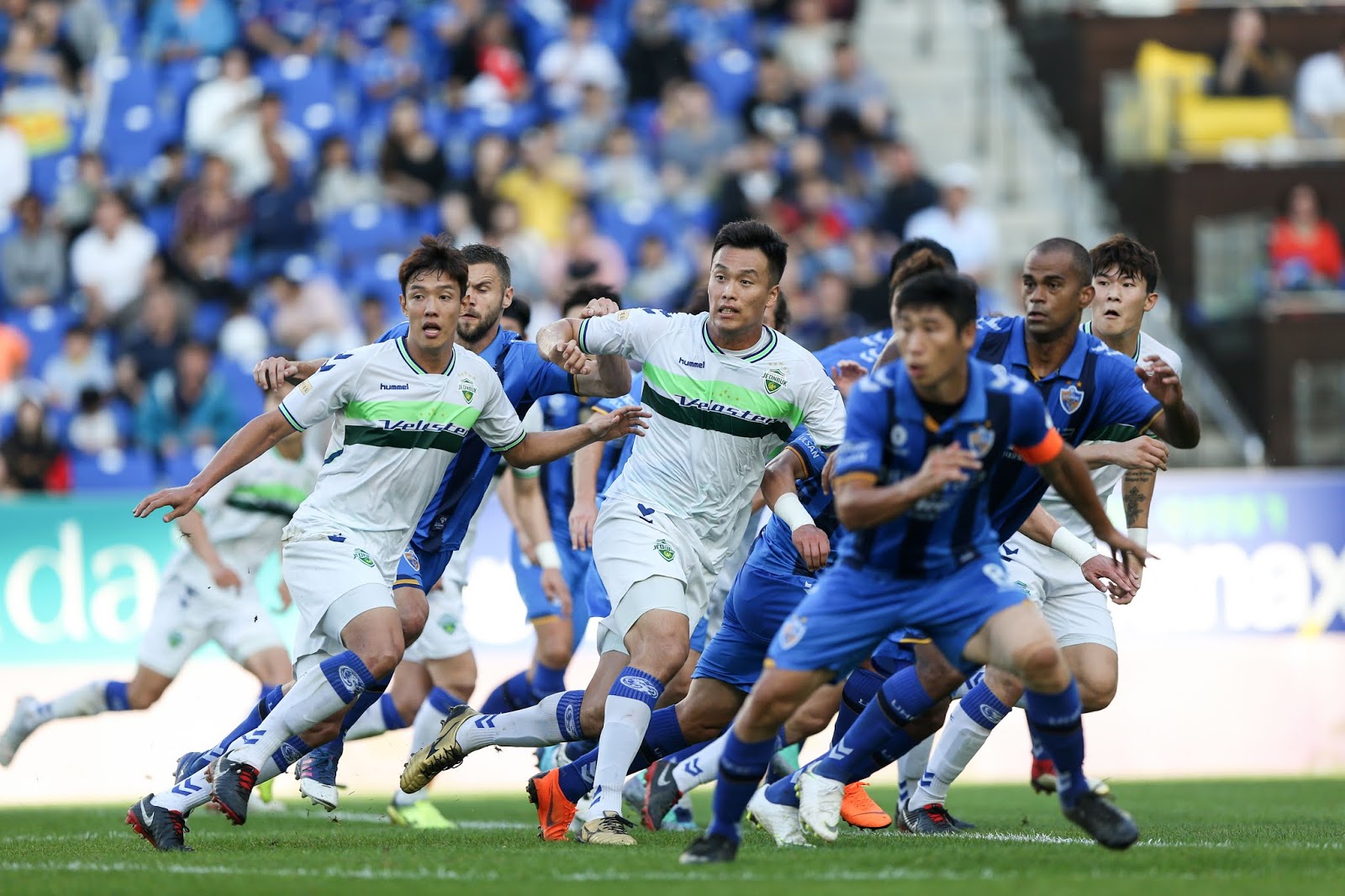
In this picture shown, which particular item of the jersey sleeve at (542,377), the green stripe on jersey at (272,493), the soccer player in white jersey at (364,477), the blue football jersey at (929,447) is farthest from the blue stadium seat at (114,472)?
the blue football jersey at (929,447)

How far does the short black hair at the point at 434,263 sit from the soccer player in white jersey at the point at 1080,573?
293 centimetres

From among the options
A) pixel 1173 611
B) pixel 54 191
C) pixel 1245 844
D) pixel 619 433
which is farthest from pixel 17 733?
pixel 54 191

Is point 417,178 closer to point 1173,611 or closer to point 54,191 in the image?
point 54,191

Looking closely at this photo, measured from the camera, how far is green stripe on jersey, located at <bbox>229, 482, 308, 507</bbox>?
11.3 meters

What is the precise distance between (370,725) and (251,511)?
1520 millimetres

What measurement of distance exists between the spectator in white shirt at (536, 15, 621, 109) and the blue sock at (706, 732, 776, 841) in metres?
15.0

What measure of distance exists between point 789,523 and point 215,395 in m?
9.40

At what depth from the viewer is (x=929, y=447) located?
6812 millimetres

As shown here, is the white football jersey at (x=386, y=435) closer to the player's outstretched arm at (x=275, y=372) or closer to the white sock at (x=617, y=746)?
the player's outstretched arm at (x=275, y=372)

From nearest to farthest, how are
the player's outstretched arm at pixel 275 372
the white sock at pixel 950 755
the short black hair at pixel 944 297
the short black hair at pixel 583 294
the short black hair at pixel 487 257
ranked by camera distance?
the short black hair at pixel 944 297 → the player's outstretched arm at pixel 275 372 → the white sock at pixel 950 755 → the short black hair at pixel 487 257 → the short black hair at pixel 583 294

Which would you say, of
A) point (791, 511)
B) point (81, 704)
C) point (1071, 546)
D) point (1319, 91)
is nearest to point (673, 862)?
point (791, 511)

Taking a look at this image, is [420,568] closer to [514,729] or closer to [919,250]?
[514,729]

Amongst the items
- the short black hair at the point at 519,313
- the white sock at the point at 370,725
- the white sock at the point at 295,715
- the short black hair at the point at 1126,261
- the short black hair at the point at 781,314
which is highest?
the short black hair at the point at 1126,261

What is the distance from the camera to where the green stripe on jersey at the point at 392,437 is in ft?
27.3
